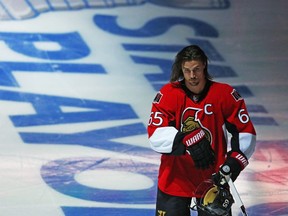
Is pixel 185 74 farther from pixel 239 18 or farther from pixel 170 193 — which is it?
pixel 239 18

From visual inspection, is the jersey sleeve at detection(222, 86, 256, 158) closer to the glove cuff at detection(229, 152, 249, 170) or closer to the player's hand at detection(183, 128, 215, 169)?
the glove cuff at detection(229, 152, 249, 170)

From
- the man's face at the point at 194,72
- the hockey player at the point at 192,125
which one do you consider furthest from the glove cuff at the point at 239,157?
the man's face at the point at 194,72

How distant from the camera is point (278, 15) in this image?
31.5 feet

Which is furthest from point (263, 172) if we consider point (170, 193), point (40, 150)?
point (170, 193)

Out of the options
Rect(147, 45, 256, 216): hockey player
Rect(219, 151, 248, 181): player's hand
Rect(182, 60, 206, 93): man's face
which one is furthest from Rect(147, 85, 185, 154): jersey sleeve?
Rect(219, 151, 248, 181): player's hand

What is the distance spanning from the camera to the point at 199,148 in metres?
4.49

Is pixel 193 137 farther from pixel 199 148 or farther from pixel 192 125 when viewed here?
pixel 192 125

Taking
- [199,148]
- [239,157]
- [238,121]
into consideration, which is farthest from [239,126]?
[199,148]

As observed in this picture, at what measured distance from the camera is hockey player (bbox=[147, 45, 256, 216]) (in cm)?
464

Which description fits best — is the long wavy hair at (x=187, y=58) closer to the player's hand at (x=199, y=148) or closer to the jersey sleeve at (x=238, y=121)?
the jersey sleeve at (x=238, y=121)

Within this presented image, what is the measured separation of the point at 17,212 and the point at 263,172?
1743 mm

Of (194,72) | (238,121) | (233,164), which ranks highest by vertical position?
(194,72)

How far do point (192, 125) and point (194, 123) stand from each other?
16 millimetres

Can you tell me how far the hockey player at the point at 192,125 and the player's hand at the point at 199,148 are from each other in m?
0.09
